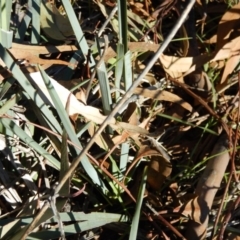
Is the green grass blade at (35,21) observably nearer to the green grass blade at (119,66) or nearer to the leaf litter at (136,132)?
the leaf litter at (136,132)

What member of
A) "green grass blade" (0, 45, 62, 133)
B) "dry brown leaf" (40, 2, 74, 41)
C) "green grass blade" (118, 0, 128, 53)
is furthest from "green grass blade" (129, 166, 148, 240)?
"dry brown leaf" (40, 2, 74, 41)

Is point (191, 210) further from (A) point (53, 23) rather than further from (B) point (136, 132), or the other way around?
(A) point (53, 23)

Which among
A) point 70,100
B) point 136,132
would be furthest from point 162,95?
point 70,100

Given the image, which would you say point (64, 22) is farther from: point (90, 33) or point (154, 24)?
point (154, 24)

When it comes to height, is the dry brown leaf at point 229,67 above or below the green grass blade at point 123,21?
below

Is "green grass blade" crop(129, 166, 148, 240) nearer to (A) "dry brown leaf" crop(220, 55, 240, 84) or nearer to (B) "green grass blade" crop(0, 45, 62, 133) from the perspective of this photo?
(B) "green grass blade" crop(0, 45, 62, 133)

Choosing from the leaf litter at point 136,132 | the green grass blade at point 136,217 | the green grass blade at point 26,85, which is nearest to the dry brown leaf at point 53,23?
the leaf litter at point 136,132

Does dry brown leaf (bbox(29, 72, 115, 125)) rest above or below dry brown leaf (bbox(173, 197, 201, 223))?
above
